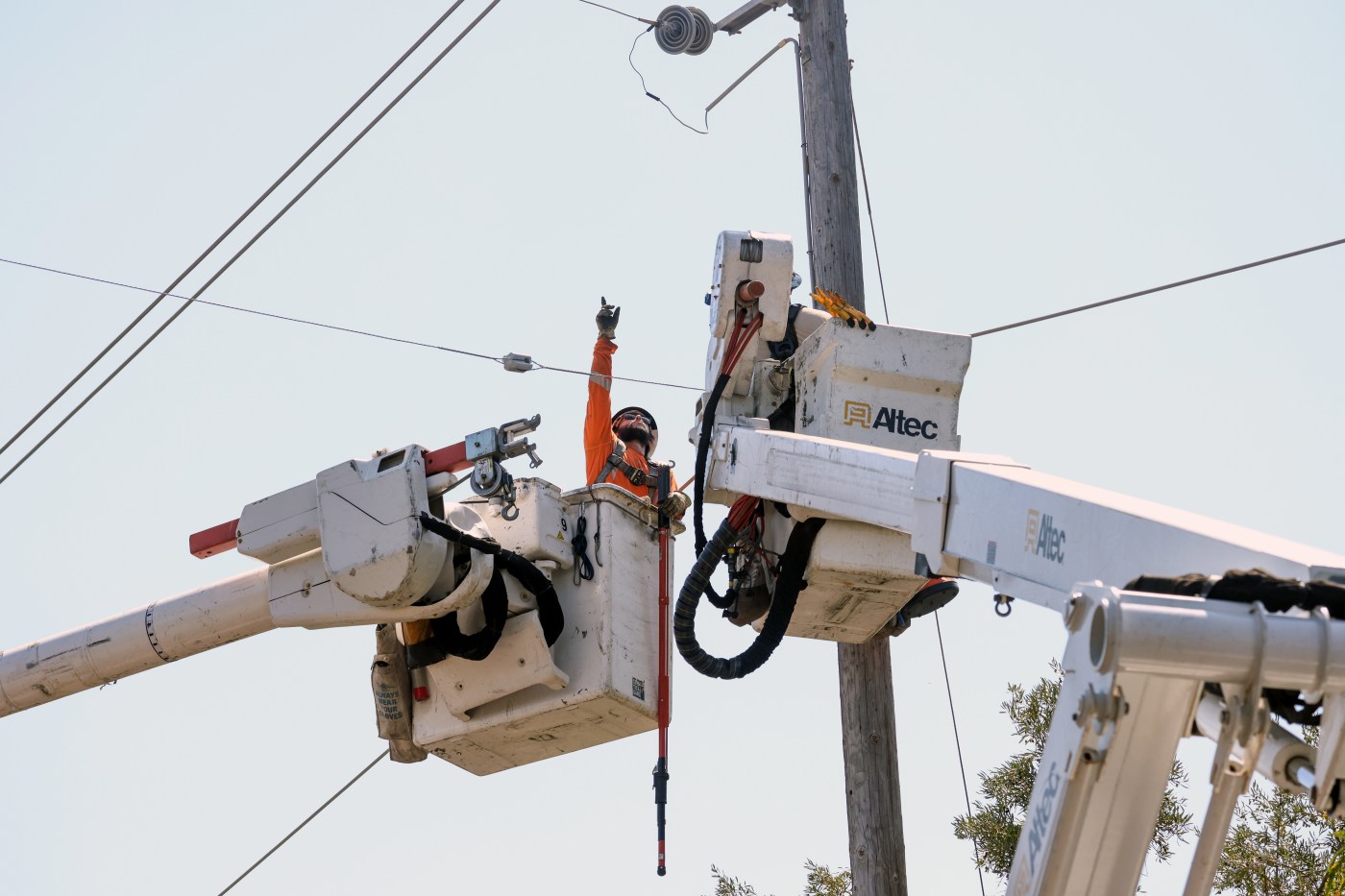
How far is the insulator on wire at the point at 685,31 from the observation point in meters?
11.9

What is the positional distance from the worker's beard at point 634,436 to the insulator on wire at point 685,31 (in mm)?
3125

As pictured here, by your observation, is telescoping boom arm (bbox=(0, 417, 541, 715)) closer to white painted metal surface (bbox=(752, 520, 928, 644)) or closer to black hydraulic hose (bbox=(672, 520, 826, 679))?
black hydraulic hose (bbox=(672, 520, 826, 679))

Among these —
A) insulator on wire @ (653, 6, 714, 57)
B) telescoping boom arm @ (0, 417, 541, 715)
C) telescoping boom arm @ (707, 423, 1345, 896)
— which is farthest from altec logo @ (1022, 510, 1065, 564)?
insulator on wire @ (653, 6, 714, 57)

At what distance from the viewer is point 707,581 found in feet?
26.5

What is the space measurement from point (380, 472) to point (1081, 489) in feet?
11.2

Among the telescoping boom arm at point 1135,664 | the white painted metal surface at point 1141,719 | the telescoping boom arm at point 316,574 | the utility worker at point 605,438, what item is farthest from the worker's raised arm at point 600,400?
the white painted metal surface at point 1141,719

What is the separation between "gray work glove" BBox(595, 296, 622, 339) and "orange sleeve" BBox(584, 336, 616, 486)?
35 millimetres

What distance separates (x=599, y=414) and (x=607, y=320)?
1.52 ft

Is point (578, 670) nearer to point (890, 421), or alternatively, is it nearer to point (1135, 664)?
point (890, 421)

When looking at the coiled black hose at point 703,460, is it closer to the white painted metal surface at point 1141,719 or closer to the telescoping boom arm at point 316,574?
the telescoping boom arm at point 316,574

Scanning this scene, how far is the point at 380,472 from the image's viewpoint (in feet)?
24.6

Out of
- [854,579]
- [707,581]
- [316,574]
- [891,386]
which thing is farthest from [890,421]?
[316,574]

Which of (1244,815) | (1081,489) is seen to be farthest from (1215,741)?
(1244,815)

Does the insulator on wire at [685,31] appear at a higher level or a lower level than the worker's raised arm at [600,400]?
higher
